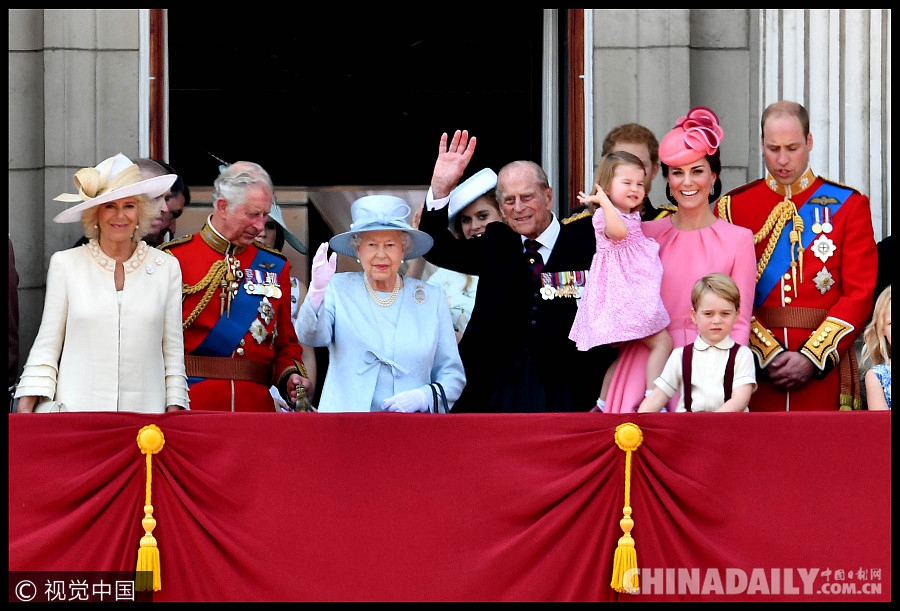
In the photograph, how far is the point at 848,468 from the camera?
5.34 metres

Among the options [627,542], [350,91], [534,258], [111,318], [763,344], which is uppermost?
[350,91]

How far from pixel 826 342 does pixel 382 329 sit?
163cm

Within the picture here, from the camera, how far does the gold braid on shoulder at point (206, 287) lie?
616cm

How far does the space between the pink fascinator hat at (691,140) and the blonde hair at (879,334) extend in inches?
33.1

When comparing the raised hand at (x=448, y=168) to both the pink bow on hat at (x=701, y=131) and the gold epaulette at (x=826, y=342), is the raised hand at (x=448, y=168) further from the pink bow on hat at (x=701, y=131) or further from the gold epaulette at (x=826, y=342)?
the gold epaulette at (x=826, y=342)

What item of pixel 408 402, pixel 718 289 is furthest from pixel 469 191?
pixel 718 289

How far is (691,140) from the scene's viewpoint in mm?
5934

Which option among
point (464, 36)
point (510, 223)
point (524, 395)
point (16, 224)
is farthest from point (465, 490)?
point (464, 36)

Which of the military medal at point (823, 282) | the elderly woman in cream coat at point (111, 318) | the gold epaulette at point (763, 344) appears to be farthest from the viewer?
the military medal at point (823, 282)

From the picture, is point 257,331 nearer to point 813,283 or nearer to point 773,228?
point 773,228

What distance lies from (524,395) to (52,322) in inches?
67.1

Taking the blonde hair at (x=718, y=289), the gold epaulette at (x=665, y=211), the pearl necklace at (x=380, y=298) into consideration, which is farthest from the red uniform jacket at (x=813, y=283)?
the pearl necklace at (x=380, y=298)

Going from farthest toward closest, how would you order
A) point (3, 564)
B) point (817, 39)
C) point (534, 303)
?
1. point (817, 39)
2. point (534, 303)
3. point (3, 564)
